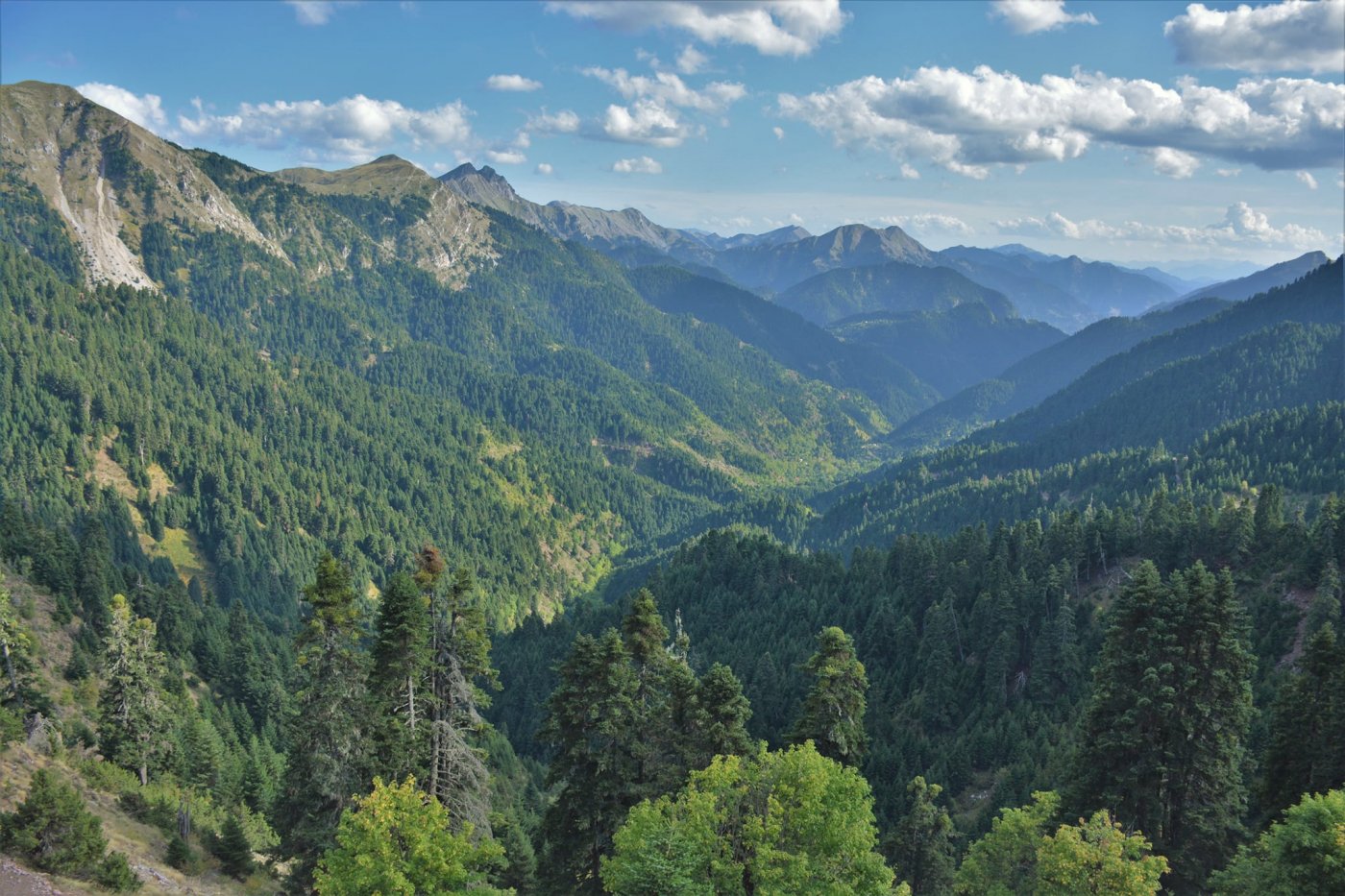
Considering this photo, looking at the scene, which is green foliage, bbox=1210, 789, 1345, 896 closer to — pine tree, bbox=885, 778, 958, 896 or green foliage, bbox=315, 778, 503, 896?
pine tree, bbox=885, 778, 958, 896

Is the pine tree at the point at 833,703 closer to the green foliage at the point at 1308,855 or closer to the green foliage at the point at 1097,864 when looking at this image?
the green foliage at the point at 1097,864

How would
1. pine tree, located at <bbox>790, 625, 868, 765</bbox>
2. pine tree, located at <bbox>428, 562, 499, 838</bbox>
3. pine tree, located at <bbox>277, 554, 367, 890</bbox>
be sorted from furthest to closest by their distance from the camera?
pine tree, located at <bbox>790, 625, 868, 765</bbox>
pine tree, located at <bbox>428, 562, 499, 838</bbox>
pine tree, located at <bbox>277, 554, 367, 890</bbox>

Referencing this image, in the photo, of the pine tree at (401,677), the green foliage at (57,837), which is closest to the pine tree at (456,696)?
the pine tree at (401,677)

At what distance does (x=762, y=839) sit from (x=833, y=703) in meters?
13.6

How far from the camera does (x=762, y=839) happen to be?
28.4m

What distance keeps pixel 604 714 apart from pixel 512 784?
69.9m

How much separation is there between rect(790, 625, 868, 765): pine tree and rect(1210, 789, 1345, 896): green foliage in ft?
55.1

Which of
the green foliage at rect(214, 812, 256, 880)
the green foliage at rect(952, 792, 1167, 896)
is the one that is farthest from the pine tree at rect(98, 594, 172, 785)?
the green foliage at rect(952, 792, 1167, 896)

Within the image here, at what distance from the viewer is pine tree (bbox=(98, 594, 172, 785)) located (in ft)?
184

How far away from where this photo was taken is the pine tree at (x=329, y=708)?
3597cm

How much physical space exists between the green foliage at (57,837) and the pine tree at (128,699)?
20.3 meters

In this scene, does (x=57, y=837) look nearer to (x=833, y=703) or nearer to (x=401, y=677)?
(x=401, y=677)

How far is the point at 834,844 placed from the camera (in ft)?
92.4

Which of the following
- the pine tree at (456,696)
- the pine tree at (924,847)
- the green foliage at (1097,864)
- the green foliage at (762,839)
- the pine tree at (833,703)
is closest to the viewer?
the green foliage at (762,839)
